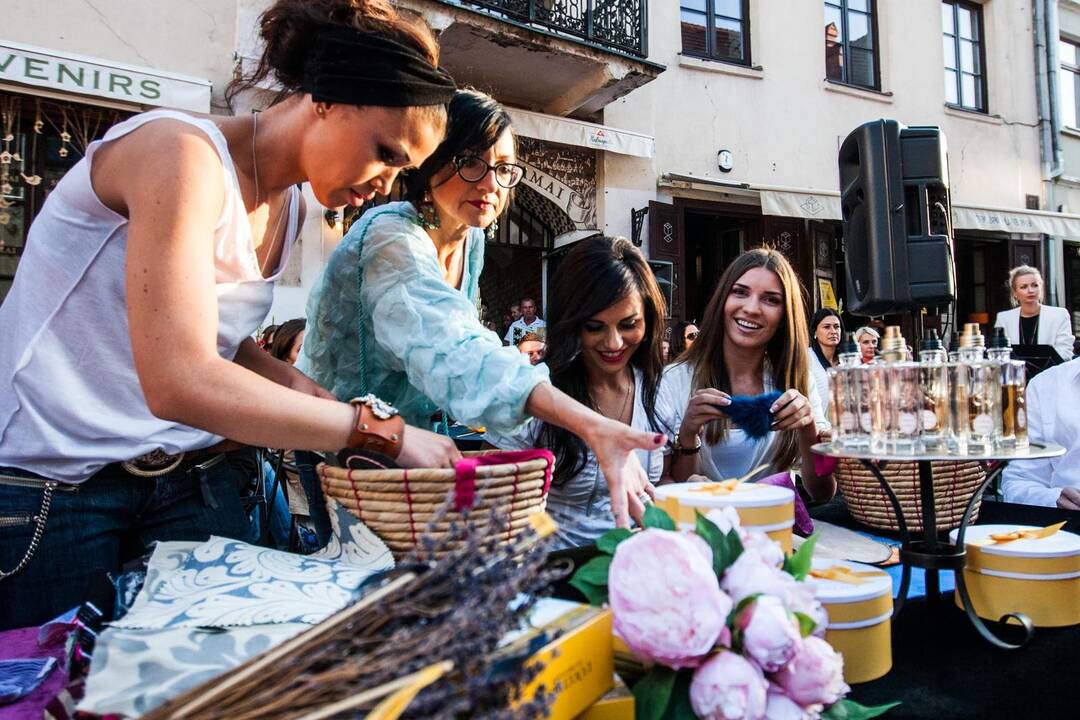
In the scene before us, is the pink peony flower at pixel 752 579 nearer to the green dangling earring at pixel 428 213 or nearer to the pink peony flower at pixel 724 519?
the pink peony flower at pixel 724 519

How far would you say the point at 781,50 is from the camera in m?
9.27

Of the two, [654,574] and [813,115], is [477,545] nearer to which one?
[654,574]

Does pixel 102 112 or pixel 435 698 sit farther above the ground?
pixel 102 112

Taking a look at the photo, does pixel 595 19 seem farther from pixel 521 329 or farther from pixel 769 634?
pixel 769 634

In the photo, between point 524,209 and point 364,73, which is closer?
point 364,73

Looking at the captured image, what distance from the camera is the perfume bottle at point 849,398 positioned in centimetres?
143

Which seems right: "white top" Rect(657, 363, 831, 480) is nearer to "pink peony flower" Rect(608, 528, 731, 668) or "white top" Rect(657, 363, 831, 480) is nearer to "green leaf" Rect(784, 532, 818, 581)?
"green leaf" Rect(784, 532, 818, 581)

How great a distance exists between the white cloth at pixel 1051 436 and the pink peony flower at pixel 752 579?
6.58ft

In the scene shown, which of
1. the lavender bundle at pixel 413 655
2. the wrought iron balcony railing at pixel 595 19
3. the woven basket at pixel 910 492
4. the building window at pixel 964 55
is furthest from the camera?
the building window at pixel 964 55

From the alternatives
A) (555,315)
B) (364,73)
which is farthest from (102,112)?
(364,73)

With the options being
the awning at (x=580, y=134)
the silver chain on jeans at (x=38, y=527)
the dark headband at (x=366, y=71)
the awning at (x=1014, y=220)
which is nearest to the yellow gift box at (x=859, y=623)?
the dark headband at (x=366, y=71)

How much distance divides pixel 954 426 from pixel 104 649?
4.65 ft

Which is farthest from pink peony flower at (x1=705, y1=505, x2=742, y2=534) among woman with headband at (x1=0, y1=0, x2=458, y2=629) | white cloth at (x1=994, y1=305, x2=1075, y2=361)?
white cloth at (x1=994, y1=305, x2=1075, y2=361)

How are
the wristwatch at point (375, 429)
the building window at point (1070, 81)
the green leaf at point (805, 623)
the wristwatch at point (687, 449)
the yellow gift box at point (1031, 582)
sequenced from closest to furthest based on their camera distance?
1. the green leaf at point (805, 623)
2. the wristwatch at point (375, 429)
3. the yellow gift box at point (1031, 582)
4. the wristwatch at point (687, 449)
5. the building window at point (1070, 81)
